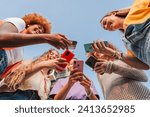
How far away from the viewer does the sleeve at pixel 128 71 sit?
9.15ft

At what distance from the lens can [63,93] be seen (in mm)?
2754

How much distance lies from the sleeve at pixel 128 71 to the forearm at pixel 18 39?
53 centimetres

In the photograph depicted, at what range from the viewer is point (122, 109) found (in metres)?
2.36

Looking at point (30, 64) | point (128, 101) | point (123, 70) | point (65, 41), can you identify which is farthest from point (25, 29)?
point (128, 101)

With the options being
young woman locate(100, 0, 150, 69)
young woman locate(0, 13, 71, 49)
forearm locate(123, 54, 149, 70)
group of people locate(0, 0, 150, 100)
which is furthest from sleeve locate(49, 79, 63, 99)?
young woman locate(100, 0, 150, 69)

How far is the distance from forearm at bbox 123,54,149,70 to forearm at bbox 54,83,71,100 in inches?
15.4

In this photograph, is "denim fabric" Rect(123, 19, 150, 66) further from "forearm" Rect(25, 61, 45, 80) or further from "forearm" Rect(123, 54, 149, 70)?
"forearm" Rect(25, 61, 45, 80)

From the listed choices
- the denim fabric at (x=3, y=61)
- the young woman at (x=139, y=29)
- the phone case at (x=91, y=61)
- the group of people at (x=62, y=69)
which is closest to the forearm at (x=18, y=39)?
the group of people at (x=62, y=69)

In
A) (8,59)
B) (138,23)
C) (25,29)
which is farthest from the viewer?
(25,29)

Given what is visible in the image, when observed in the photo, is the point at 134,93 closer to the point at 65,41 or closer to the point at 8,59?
the point at 65,41

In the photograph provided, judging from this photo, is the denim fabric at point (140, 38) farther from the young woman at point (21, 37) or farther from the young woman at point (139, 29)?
the young woman at point (21, 37)

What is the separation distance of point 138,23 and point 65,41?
0.54 m

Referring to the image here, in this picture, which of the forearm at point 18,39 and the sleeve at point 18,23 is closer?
the forearm at point 18,39

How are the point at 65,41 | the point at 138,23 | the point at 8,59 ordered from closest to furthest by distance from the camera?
the point at 138,23, the point at 65,41, the point at 8,59
